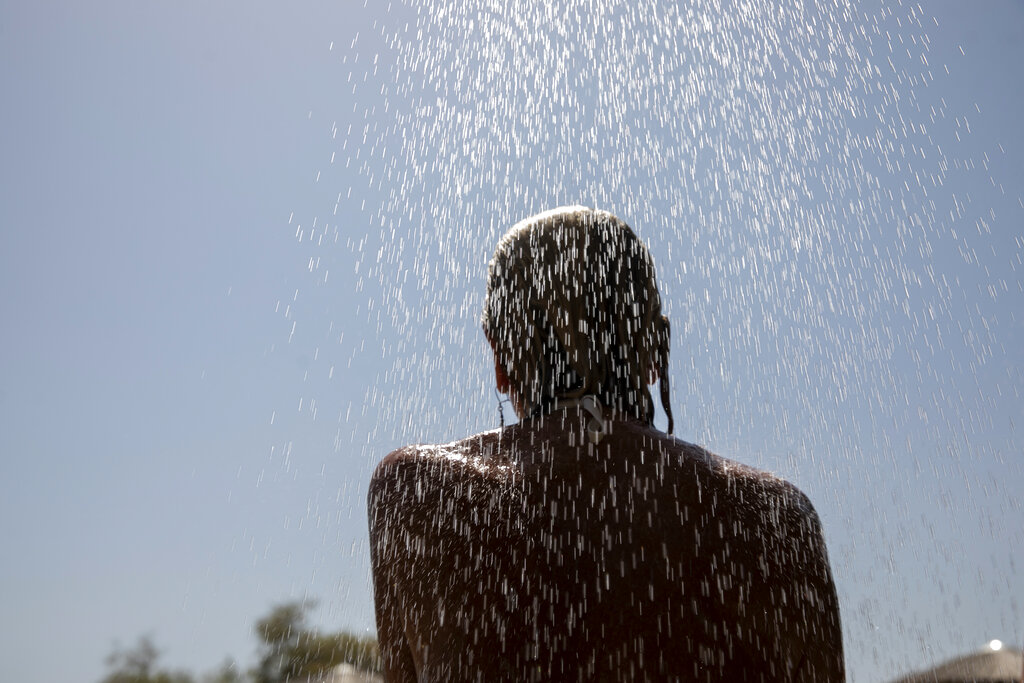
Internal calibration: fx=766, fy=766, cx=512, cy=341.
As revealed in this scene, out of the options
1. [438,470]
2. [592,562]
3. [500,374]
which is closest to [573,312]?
[500,374]

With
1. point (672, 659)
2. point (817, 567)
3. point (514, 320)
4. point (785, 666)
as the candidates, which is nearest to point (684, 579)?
point (672, 659)

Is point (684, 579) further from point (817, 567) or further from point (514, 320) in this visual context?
point (514, 320)

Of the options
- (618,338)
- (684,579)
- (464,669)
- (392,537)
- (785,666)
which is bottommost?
(785,666)

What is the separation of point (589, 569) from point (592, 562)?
18mm

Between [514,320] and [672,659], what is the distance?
1048 millimetres

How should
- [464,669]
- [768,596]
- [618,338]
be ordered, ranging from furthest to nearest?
[618,338] → [768,596] → [464,669]

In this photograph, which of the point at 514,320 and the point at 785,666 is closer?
the point at 785,666

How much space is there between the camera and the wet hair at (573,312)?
2.26m

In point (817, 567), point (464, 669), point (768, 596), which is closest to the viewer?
point (464, 669)

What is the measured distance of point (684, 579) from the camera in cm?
182

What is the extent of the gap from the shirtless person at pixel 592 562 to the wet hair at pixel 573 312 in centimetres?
16

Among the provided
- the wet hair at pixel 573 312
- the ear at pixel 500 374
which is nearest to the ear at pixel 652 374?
the wet hair at pixel 573 312

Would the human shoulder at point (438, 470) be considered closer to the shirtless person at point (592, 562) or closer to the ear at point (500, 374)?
the shirtless person at point (592, 562)

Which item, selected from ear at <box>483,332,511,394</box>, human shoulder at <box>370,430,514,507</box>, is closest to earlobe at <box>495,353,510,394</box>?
ear at <box>483,332,511,394</box>
